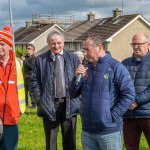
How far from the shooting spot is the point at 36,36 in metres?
59.9

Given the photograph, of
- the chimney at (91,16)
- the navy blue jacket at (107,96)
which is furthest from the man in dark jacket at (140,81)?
the chimney at (91,16)

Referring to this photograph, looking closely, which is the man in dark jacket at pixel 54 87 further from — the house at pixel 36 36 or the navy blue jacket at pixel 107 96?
the house at pixel 36 36

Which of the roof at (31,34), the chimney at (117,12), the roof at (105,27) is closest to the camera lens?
the roof at (105,27)

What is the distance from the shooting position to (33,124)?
974cm

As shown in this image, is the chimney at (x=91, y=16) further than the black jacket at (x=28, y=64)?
Yes

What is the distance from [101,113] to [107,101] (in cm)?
14

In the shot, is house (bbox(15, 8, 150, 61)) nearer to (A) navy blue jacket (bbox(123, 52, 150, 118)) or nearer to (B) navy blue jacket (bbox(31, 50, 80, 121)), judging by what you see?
(B) navy blue jacket (bbox(31, 50, 80, 121))

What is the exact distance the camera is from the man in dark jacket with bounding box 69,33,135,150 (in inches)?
175

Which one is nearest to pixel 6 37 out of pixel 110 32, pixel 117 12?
pixel 110 32

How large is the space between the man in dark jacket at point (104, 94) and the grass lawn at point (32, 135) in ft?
10.1

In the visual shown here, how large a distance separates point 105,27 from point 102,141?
4806 centimetres

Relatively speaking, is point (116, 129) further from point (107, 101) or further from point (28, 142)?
point (28, 142)

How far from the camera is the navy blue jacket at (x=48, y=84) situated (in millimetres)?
5590

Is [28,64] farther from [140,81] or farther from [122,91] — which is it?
[122,91]
